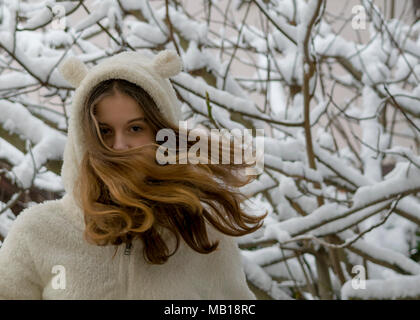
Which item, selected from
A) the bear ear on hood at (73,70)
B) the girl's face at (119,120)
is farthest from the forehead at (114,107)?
the bear ear on hood at (73,70)

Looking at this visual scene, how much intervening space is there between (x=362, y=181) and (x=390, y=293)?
1.55 feet

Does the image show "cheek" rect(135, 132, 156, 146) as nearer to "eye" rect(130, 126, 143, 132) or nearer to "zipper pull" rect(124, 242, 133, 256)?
"eye" rect(130, 126, 143, 132)

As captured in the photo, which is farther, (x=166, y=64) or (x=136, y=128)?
(x=166, y=64)

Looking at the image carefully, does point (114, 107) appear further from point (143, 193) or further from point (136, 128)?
point (143, 193)

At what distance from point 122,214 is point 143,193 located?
7 centimetres

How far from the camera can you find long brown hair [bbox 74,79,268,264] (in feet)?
3.98

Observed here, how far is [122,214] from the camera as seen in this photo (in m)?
1.21

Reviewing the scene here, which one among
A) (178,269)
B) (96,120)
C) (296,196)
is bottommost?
(178,269)

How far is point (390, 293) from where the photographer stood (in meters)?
1.80

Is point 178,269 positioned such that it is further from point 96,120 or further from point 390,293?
point 390,293

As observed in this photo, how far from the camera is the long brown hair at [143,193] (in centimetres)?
121

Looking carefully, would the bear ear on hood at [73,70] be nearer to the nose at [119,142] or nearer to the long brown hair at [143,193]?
the long brown hair at [143,193]

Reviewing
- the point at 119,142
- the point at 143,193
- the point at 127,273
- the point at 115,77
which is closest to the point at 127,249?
the point at 127,273
